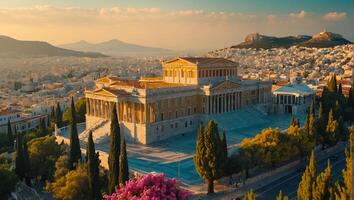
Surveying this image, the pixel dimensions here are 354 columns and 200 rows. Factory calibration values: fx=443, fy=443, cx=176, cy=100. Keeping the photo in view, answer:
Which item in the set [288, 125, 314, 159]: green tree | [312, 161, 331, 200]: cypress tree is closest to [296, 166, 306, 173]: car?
[288, 125, 314, 159]: green tree

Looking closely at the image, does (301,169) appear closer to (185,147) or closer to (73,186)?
(185,147)

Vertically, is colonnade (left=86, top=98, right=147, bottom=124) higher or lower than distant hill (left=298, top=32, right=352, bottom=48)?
lower

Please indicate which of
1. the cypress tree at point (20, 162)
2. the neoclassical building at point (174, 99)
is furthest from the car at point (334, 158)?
the cypress tree at point (20, 162)

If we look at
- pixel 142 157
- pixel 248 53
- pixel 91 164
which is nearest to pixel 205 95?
pixel 142 157

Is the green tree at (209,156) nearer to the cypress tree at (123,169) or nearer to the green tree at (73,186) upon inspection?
the cypress tree at (123,169)

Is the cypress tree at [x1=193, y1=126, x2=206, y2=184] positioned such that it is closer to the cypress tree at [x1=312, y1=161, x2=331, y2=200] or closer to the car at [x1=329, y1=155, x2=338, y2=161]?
the cypress tree at [x1=312, y1=161, x2=331, y2=200]

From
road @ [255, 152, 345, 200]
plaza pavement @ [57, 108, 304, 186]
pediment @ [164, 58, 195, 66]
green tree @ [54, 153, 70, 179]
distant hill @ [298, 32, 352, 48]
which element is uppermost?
distant hill @ [298, 32, 352, 48]
